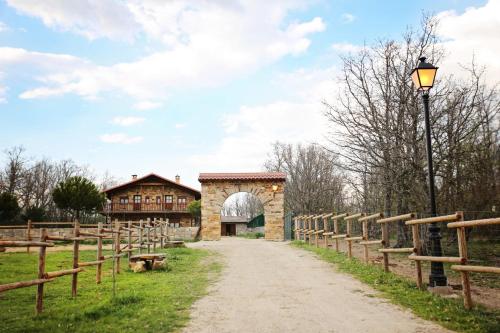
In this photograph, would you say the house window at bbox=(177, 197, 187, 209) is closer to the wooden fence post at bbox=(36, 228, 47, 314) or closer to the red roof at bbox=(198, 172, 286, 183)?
the red roof at bbox=(198, 172, 286, 183)

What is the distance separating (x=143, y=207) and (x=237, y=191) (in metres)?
20.2

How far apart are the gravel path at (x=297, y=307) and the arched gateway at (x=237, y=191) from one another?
16.0m

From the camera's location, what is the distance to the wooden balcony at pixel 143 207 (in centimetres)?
4294

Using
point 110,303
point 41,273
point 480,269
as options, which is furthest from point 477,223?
point 41,273

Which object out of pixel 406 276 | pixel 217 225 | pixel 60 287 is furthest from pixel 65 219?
pixel 406 276

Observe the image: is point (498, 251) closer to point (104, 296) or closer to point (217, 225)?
point (104, 296)

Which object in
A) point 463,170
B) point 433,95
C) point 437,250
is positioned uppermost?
point 433,95

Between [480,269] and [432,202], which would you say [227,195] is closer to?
[432,202]

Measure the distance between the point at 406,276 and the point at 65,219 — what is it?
143 feet

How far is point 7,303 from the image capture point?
7.05 metres

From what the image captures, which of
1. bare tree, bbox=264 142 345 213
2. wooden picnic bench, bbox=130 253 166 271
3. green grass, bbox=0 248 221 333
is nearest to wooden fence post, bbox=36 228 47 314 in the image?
green grass, bbox=0 248 221 333

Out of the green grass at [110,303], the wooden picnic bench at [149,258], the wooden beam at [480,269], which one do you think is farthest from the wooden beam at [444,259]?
the wooden picnic bench at [149,258]

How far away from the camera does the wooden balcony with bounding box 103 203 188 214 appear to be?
141 feet

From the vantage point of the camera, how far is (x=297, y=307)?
20.8 feet
